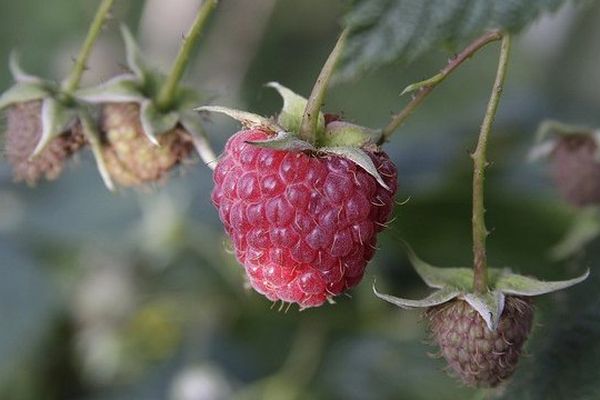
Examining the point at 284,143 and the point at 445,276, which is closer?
the point at 284,143

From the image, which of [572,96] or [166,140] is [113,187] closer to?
[166,140]

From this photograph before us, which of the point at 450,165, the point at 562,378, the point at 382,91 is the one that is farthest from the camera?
the point at 382,91

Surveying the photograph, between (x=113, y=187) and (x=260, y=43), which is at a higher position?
(x=113, y=187)

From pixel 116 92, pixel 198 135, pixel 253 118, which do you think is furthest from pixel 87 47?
pixel 253 118

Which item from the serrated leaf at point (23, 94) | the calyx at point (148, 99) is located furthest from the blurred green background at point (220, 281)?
the serrated leaf at point (23, 94)

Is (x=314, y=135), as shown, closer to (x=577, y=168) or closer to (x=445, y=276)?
(x=445, y=276)

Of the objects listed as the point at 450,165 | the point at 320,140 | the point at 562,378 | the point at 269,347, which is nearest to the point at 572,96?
the point at 450,165

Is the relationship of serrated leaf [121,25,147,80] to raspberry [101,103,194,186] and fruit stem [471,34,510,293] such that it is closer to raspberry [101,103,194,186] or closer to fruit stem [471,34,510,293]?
raspberry [101,103,194,186]
